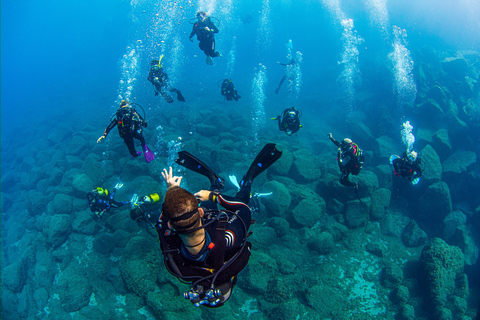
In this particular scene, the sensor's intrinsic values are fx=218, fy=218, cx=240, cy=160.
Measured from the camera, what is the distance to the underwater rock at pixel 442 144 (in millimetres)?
10570

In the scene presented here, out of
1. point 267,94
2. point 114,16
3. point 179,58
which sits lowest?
point 114,16

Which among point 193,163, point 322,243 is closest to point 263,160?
point 193,163

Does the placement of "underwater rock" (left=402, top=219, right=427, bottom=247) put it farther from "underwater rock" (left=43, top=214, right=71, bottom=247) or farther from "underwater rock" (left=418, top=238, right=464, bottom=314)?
"underwater rock" (left=43, top=214, right=71, bottom=247)

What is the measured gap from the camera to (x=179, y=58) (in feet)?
193

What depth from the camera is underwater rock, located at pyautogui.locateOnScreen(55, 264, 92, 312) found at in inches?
242

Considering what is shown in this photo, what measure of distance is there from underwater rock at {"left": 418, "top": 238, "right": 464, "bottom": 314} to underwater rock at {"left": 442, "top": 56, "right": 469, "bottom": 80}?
18169mm

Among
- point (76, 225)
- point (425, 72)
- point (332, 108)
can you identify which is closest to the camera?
point (76, 225)

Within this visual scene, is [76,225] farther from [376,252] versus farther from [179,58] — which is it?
[179,58]

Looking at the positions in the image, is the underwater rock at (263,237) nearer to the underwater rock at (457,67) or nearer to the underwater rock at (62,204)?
the underwater rock at (62,204)

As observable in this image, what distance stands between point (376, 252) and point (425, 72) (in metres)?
19.0

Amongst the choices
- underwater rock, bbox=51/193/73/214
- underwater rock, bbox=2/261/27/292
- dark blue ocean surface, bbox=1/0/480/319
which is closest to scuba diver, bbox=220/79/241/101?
dark blue ocean surface, bbox=1/0/480/319

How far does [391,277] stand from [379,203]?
267cm

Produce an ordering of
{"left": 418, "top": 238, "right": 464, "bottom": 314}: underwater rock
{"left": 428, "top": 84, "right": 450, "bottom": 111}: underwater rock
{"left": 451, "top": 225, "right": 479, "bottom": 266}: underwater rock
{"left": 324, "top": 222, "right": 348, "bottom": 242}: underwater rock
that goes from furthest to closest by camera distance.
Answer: {"left": 428, "top": 84, "right": 450, "bottom": 111}: underwater rock, {"left": 451, "top": 225, "right": 479, "bottom": 266}: underwater rock, {"left": 324, "top": 222, "right": 348, "bottom": 242}: underwater rock, {"left": 418, "top": 238, "right": 464, "bottom": 314}: underwater rock

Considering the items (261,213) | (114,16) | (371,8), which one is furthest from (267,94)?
(114,16)
